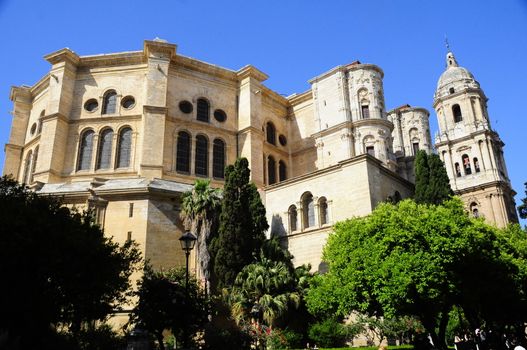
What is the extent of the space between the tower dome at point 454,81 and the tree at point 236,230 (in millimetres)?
32825

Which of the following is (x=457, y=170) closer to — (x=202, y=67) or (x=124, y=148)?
(x=202, y=67)

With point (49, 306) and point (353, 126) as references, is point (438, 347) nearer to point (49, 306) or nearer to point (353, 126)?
point (49, 306)

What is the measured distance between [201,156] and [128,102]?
7.11 metres

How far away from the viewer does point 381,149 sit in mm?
34562

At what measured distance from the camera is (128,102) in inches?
1330

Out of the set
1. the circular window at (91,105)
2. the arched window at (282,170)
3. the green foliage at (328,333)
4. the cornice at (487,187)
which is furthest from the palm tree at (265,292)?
the cornice at (487,187)

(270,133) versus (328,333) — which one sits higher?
(270,133)

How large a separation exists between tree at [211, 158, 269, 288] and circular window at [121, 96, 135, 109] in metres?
13.3

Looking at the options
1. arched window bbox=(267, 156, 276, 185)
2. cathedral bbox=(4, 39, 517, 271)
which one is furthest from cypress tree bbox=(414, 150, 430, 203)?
arched window bbox=(267, 156, 276, 185)

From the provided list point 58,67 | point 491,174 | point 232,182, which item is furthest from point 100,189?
point 491,174

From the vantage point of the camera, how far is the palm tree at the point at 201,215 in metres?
23.3

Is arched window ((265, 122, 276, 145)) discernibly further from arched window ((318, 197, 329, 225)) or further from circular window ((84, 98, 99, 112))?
circular window ((84, 98, 99, 112))

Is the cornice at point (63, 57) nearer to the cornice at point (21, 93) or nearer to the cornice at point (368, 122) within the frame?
the cornice at point (21, 93)

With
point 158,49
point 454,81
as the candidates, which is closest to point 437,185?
point 158,49
